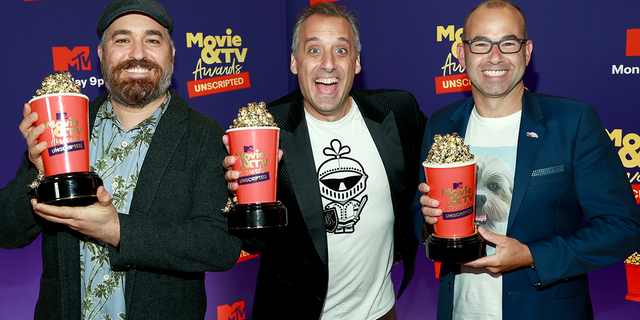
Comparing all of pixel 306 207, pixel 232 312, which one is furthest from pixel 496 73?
pixel 232 312

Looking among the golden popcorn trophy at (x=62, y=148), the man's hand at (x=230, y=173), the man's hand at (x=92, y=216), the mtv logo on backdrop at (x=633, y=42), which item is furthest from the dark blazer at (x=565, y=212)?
the golden popcorn trophy at (x=62, y=148)

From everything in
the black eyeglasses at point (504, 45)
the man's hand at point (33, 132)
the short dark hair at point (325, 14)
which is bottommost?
the man's hand at point (33, 132)

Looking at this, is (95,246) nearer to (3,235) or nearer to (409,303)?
(3,235)

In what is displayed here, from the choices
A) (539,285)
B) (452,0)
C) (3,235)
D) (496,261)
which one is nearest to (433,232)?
(496,261)

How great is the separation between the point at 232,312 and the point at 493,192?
9.61 feet

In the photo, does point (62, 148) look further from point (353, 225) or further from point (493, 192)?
point (493, 192)

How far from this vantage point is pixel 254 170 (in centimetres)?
186

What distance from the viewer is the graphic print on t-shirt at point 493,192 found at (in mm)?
2078

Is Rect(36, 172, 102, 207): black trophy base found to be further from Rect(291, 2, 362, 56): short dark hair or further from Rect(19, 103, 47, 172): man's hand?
Rect(291, 2, 362, 56): short dark hair

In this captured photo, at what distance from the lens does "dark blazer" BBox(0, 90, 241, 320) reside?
5.97 ft

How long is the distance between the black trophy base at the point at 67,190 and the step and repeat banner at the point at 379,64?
3.80 ft

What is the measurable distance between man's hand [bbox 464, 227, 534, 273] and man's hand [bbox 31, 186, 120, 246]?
1.35 m

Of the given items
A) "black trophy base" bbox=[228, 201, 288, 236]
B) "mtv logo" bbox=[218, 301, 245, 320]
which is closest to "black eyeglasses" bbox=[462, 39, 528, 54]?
"black trophy base" bbox=[228, 201, 288, 236]

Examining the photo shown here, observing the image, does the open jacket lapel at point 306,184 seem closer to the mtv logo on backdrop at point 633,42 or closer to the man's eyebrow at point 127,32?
the man's eyebrow at point 127,32
